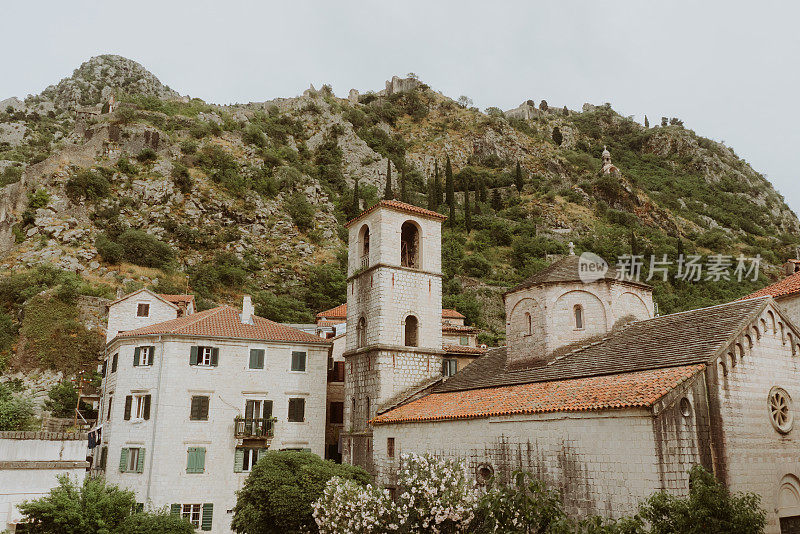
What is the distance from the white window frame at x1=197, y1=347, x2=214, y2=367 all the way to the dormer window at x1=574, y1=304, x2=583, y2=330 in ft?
60.5

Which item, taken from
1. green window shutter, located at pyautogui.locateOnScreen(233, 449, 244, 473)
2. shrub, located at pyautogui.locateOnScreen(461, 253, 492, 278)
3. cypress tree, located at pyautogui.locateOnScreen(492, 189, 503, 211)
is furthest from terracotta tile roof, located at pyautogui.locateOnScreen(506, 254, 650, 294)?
cypress tree, located at pyautogui.locateOnScreen(492, 189, 503, 211)

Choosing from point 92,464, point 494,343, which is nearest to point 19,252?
point 92,464

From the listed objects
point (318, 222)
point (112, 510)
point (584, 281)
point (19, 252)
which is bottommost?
point (112, 510)

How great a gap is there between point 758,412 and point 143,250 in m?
54.3

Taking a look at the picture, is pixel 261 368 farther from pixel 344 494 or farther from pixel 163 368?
pixel 344 494

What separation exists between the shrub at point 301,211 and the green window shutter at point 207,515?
44462 mm

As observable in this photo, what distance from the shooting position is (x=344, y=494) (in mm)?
15602

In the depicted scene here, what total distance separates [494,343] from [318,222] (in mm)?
29767

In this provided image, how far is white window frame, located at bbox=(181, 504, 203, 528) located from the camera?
26172 millimetres

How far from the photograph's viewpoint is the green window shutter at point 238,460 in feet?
90.4

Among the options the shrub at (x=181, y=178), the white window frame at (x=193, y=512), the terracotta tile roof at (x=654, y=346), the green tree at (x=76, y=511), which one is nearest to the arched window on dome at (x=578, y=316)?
the terracotta tile roof at (x=654, y=346)

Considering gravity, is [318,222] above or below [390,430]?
above

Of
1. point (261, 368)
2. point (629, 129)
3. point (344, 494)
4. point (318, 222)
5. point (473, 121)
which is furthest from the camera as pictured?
point (629, 129)

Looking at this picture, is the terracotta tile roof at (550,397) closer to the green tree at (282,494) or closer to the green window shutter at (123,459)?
the green tree at (282,494)
